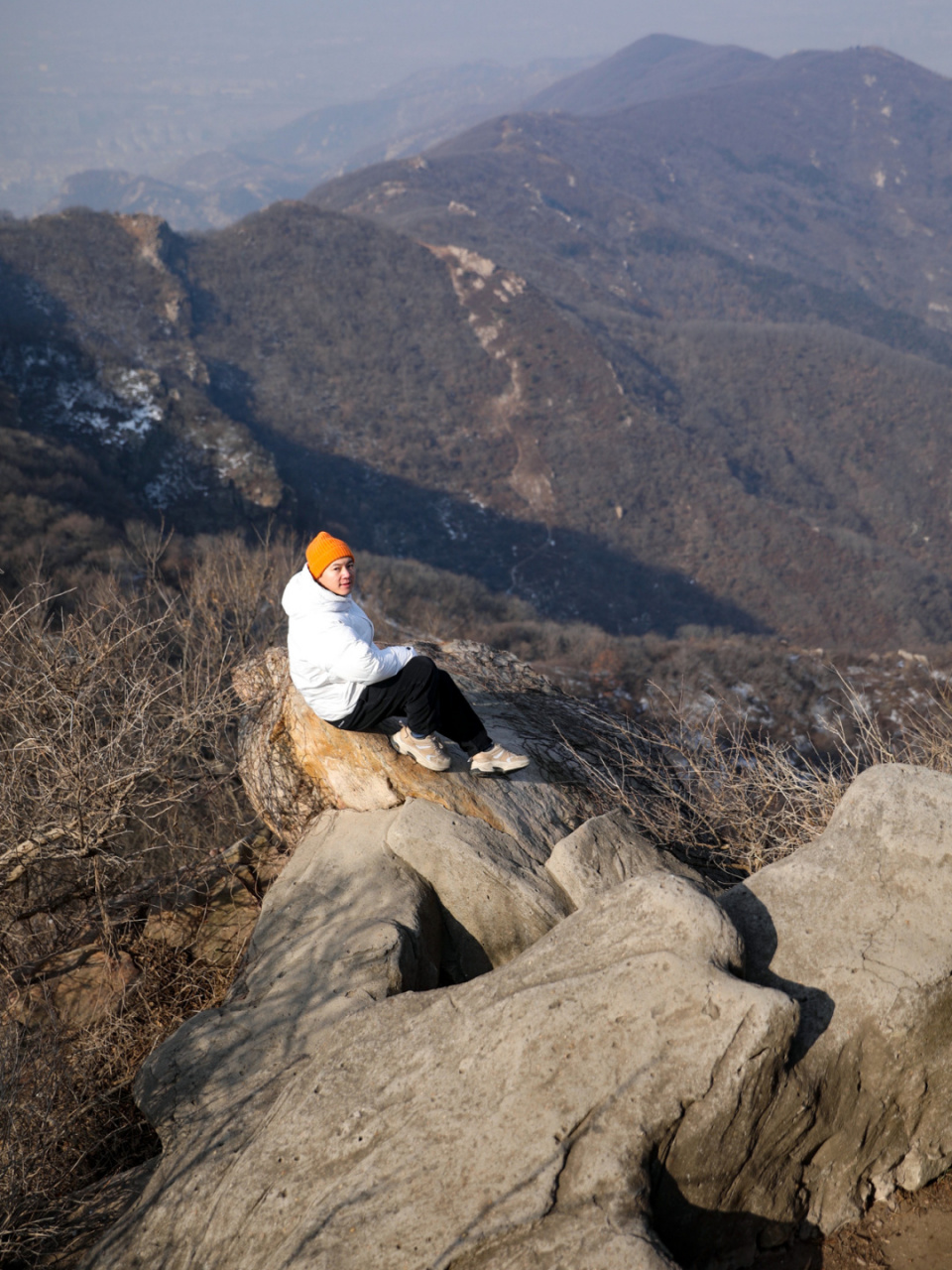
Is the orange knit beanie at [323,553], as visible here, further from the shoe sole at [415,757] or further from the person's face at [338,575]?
the shoe sole at [415,757]

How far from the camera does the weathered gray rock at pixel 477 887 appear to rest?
4.86m

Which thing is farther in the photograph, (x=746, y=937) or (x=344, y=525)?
(x=344, y=525)

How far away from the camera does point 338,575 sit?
4824 mm

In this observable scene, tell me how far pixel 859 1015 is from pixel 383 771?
331 cm

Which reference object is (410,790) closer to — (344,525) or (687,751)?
(687,751)

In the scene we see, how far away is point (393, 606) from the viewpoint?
33656 millimetres

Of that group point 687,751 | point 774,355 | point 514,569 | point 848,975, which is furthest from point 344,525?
point 774,355

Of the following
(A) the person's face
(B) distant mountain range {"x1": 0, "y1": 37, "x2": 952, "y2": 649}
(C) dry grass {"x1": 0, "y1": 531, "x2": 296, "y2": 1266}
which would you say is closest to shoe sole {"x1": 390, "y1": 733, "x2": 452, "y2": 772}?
(A) the person's face

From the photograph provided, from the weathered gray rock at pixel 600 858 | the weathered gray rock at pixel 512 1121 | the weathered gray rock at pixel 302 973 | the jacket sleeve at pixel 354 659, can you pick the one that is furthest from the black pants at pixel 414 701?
the weathered gray rock at pixel 512 1121

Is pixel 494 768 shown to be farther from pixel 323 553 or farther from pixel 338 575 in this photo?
pixel 323 553

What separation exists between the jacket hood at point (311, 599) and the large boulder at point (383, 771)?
1120mm

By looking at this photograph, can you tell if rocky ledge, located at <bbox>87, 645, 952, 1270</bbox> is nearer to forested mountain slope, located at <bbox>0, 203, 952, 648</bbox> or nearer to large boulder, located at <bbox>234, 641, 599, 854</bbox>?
large boulder, located at <bbox>234, 641, 599, 854</bbox>

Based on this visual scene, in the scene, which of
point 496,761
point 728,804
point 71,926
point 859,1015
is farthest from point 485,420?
point 859,1015

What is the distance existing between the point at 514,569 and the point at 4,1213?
5769cm
